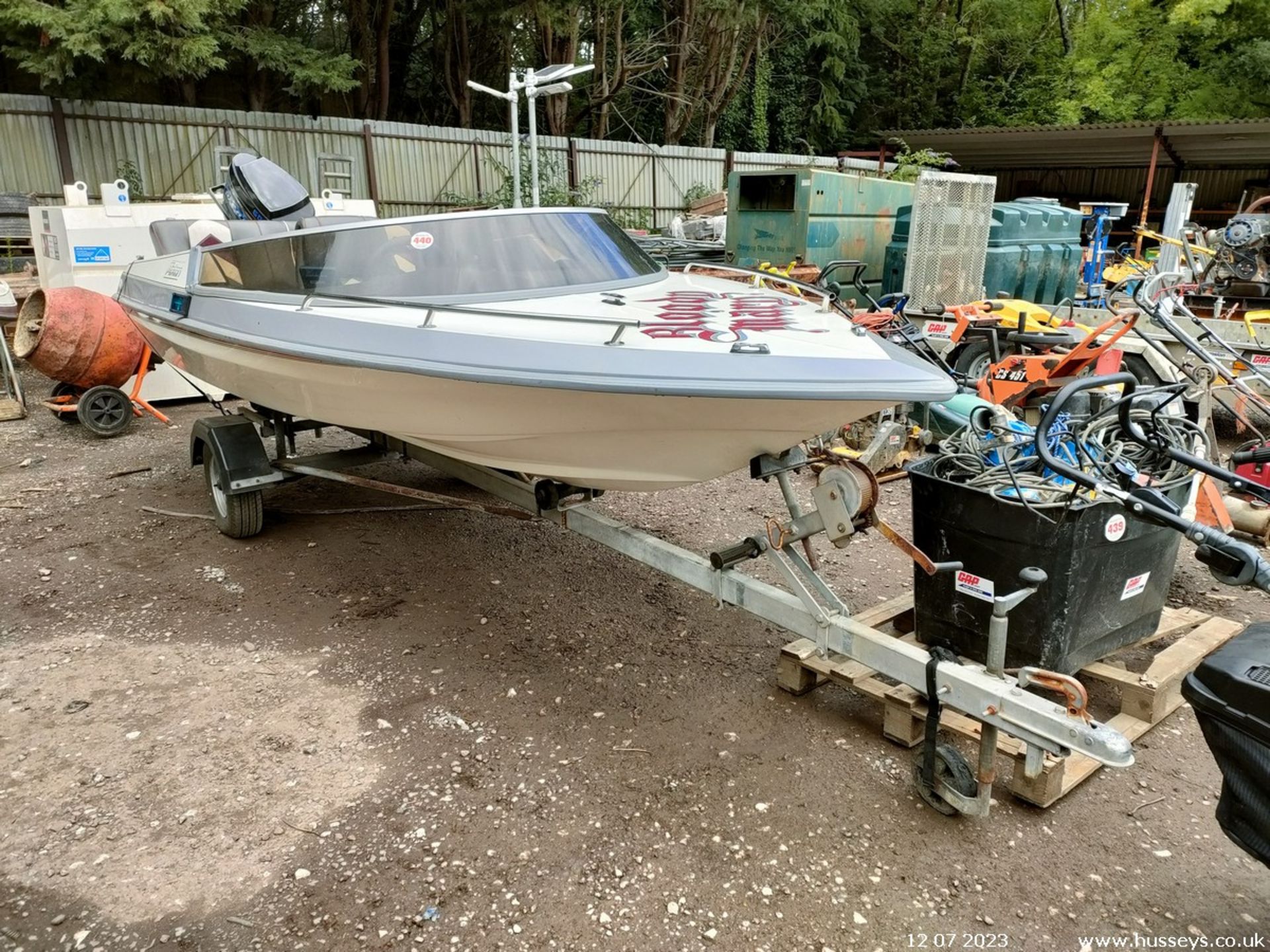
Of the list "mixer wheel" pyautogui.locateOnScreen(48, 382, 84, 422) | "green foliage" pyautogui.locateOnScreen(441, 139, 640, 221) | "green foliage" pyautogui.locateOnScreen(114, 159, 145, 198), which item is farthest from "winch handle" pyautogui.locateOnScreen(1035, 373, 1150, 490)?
"green foliage" pyautogui.locateOnScreen(441, 139, 640, 221)

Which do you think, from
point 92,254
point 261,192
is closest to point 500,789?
point 261,192

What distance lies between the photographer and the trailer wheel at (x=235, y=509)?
4203mm

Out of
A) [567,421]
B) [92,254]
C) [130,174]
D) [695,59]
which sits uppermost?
[695,59]

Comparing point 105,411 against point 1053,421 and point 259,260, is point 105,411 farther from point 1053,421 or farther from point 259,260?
point 1053,421

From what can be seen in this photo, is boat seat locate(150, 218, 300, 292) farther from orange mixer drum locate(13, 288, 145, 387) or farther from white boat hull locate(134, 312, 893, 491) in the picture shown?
orange mixer drum locate(13, 288, 145, 387)

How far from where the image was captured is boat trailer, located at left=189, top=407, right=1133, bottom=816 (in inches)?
84.0

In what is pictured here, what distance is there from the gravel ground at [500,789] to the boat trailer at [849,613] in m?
0.25

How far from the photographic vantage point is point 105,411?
19.8 ft

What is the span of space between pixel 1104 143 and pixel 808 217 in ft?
36.0

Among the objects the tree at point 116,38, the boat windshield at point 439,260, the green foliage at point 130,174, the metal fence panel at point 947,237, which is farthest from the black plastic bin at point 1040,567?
the green foliage at point 130,174

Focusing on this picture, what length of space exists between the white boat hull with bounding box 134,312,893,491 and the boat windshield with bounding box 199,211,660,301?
0.40 meters

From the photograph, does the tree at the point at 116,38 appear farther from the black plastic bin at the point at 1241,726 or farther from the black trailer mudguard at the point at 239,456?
the black plastic bin at the point at 1241,726

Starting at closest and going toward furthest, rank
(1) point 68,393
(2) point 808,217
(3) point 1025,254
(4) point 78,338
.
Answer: (4) point 78,338, (1) point 68,393, (2) point 808,217, (3) point 1025,254

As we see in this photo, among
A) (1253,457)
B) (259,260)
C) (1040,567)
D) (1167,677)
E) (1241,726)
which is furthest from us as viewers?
(259,260)
